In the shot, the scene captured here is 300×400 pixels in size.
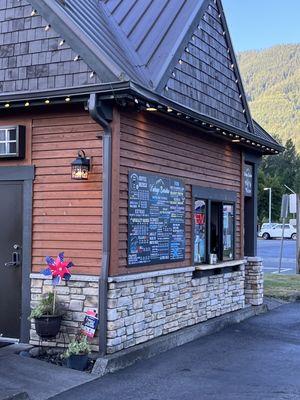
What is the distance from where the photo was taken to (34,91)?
7734mm

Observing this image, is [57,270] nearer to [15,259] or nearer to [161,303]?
[15,259]

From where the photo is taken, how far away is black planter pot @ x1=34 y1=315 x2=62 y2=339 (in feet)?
24.9

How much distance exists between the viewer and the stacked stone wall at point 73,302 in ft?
25.5

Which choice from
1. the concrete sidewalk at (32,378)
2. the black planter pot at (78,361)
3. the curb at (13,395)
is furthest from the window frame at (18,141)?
the curb at (13,395)

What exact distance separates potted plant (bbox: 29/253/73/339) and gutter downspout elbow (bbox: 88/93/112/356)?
46cm

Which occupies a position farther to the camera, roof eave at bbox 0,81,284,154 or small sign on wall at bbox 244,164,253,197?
small sign on wall at bbox 244,164,253,197

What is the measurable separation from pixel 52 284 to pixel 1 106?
2.50 m

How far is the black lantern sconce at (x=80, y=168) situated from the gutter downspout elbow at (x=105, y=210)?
0.77ft

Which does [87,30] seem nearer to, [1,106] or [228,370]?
[1,106]

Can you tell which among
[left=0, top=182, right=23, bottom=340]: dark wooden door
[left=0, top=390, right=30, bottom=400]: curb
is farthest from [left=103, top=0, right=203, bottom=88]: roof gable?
[left=0, top=390, right=30, bottom=400]: curb

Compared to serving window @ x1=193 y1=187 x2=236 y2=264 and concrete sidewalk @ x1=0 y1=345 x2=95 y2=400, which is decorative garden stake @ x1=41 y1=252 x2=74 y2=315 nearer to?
concrete sidewalk @ x1=0 y1=345 x2=95 y2=400

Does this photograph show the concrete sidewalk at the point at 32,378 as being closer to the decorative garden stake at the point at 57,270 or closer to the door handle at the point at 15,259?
the decorative garden stake at the point at 57,270

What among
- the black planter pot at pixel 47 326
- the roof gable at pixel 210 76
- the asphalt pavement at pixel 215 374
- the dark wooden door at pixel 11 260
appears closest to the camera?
the asphalt pavement at pixel 215 374

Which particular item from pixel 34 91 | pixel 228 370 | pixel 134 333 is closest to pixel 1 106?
pixel 34 91
